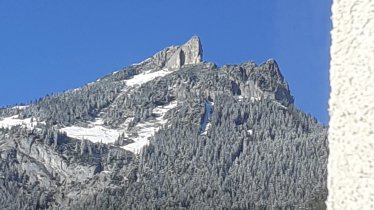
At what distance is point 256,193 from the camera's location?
16288 centimetres

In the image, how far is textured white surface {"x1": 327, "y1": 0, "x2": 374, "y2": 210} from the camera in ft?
7.36

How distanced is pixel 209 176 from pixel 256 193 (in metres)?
18.7

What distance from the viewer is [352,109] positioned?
2299mm

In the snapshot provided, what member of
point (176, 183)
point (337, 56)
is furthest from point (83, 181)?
point (337, 56)

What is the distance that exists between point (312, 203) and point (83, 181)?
76676 millimetres

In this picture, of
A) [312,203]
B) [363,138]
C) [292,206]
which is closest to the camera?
[363,138]

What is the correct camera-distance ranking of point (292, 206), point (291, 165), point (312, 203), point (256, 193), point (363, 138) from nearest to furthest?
point (363, 138), point (312, 203), point (292, 206), point (256, 193), point (291, 165)

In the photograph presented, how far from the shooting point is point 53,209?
18150cm

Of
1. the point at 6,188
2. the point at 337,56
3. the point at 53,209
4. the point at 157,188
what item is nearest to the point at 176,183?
the point at 157,188

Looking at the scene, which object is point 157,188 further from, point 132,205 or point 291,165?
point 291,165

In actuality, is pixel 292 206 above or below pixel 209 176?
below

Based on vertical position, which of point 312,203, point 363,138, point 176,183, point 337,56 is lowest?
point 363,138

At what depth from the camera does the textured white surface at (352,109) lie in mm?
2244

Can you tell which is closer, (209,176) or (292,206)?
(292,206)
